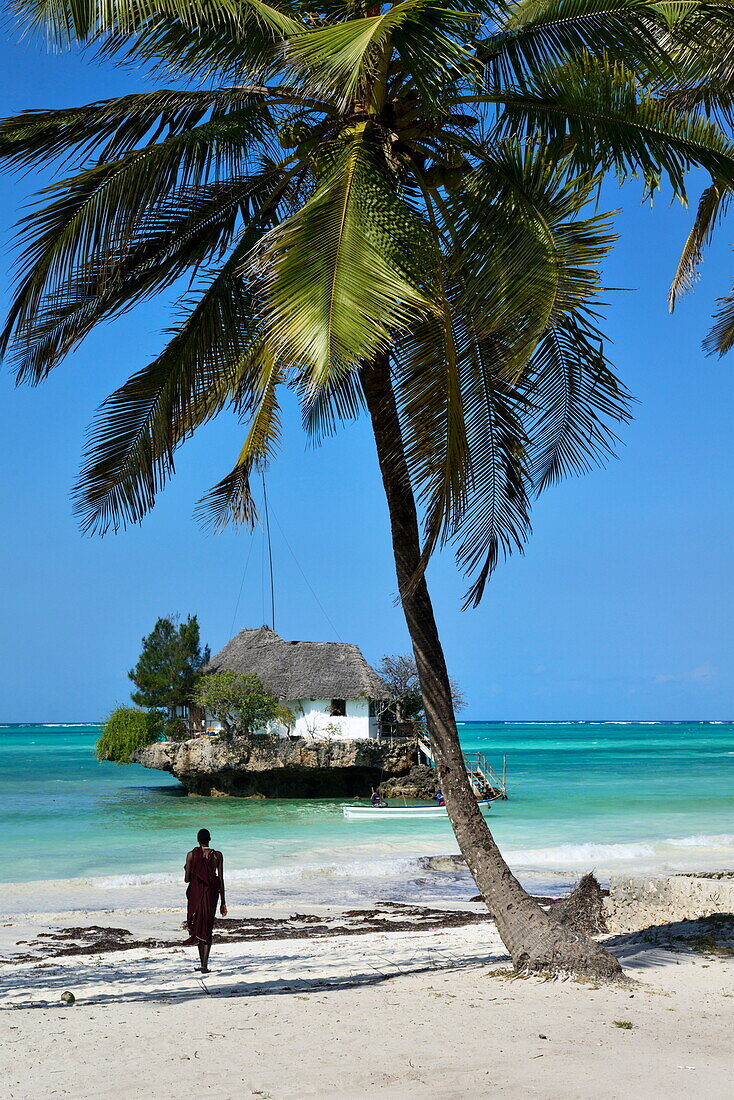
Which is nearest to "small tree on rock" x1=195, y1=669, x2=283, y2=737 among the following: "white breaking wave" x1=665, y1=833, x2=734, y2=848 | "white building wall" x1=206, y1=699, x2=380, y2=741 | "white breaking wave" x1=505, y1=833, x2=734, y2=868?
"white building wall" x1=206, y1=699, x2=380, y2=741

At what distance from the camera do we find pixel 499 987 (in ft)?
25.1

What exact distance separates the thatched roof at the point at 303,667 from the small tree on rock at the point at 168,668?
2.21 meters

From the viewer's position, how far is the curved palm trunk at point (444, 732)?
785 cm

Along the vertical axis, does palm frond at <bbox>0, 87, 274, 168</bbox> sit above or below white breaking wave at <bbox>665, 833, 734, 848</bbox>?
above

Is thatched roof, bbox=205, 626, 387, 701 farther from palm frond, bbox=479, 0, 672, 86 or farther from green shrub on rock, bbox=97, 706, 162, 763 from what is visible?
palm frond, bbox=479, 0, 672, 86

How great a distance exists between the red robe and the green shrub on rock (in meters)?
35.5

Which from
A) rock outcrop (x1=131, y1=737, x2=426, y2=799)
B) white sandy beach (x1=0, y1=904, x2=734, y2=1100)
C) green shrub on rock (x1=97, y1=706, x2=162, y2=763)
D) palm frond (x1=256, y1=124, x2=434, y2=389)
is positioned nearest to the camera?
white sandy beach (x1=0, y1=904, x2=734, y2=1100)

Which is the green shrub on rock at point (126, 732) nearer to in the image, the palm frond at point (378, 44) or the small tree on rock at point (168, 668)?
the small tree on rock at point (168, 668)

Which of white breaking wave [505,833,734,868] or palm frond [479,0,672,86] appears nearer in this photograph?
palm frond [479,0,672,86]

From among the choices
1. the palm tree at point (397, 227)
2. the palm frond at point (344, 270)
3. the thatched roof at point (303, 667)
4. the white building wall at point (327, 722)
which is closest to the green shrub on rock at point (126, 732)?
the thatched roof at point (303, 667)

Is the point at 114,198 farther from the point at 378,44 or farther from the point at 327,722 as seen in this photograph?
the point at 327,722

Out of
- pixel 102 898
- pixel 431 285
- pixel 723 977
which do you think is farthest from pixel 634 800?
pixel 431 285

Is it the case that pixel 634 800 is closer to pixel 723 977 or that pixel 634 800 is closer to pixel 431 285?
pixel 723 977

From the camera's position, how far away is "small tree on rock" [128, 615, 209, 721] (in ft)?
150
